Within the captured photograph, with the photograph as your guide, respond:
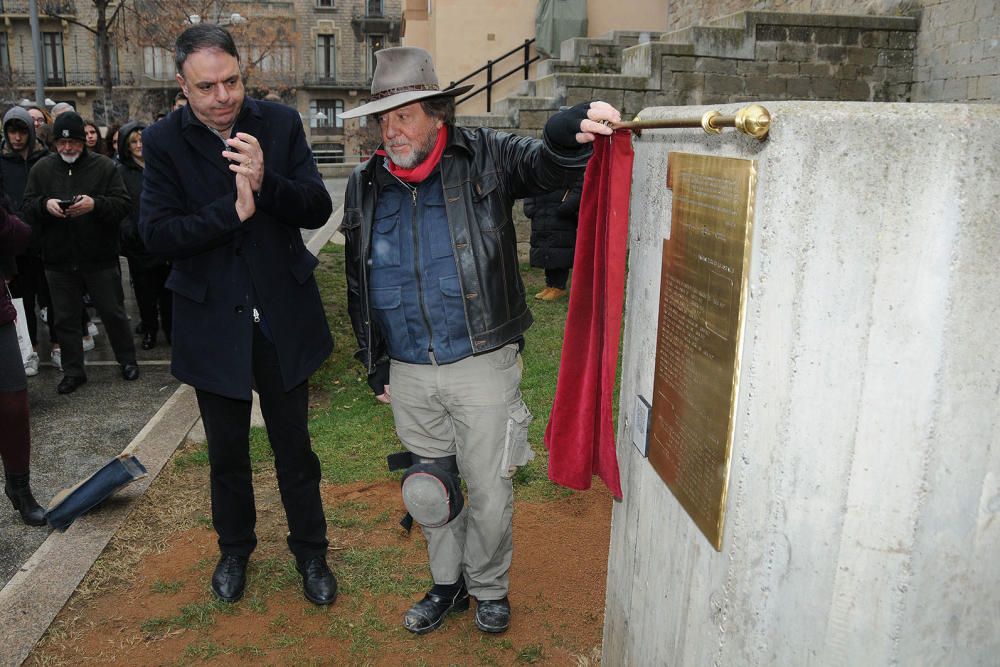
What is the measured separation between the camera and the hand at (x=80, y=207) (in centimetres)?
614

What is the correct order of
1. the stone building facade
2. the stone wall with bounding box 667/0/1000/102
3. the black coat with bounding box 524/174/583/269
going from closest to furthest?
the stone wall with bounding box 667/0/1000/102 → the black coat with bounding box 524/174/583/269 → the stone building facade

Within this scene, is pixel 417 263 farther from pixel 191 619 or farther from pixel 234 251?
pixel 191 619

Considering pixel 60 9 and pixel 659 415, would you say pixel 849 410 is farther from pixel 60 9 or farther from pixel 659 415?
pixel 60 9

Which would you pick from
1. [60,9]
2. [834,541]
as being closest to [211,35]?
[834,541]

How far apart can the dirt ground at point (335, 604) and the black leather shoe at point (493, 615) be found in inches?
1.7

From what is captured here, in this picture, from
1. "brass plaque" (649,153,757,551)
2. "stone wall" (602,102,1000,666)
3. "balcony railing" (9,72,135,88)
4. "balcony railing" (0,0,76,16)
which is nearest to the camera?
"stone wall" (602,102,1000,666)

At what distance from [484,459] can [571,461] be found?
0.49m

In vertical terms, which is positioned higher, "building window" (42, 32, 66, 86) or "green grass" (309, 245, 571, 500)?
"building window" (42, 32, 66, 86)

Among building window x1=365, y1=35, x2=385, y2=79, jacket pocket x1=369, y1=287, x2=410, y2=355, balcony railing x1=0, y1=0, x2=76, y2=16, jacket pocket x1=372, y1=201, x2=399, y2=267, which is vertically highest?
balcony railing x1=0, y1=0, x2=76, y2=16

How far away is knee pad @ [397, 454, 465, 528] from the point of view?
3.26 metres

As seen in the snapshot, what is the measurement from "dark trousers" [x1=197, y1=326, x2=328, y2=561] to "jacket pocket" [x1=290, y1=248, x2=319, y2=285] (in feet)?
0.89

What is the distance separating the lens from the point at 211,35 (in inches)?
126

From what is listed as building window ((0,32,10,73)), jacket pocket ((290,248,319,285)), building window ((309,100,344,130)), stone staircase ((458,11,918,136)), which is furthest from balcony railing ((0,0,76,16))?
jacket pocket ((290,248,319,285))

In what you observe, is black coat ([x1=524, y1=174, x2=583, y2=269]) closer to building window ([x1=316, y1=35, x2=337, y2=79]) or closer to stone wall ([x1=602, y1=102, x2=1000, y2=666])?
stone wall ([x1=602, y1=102, x2=1000, y2=666])
